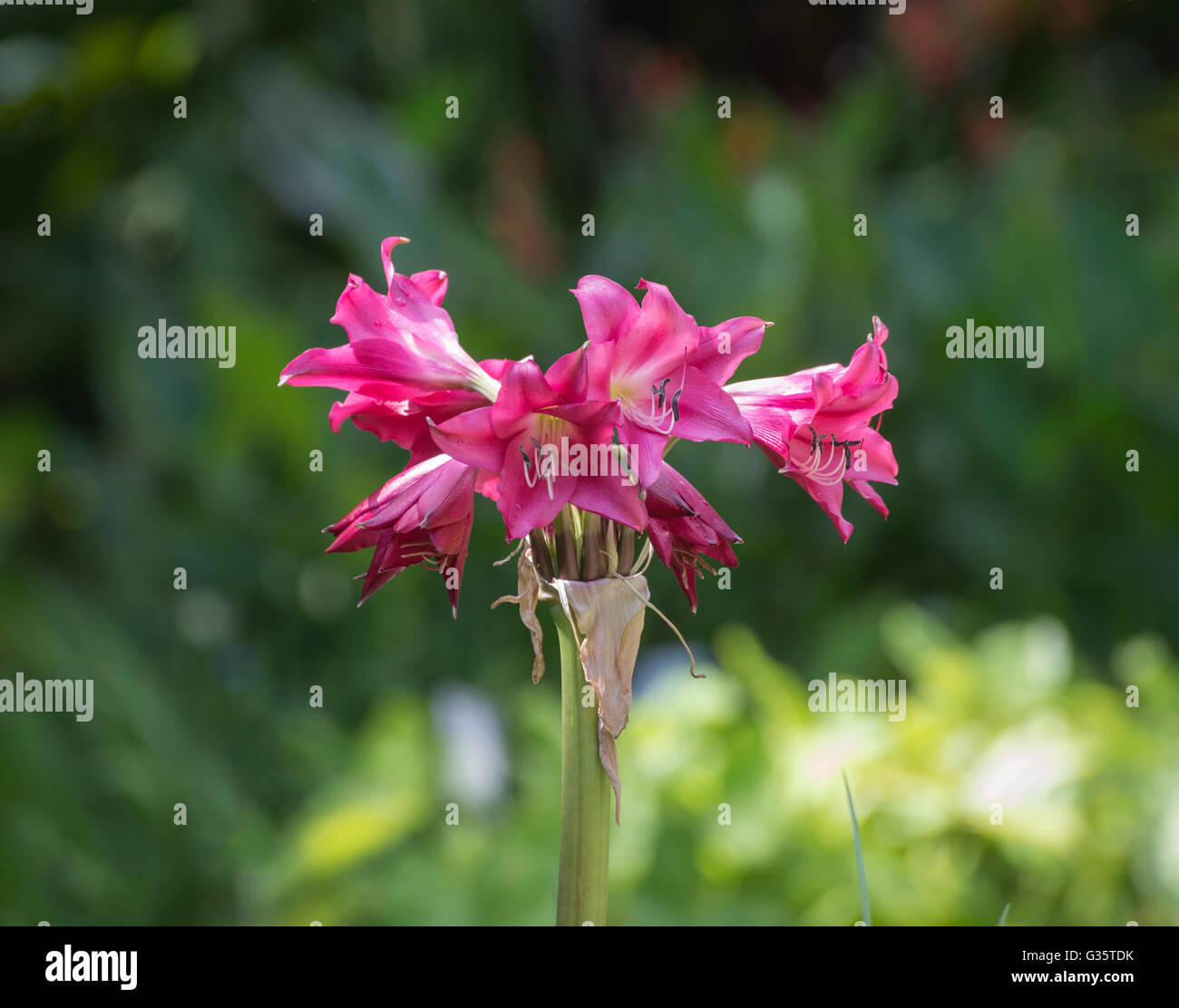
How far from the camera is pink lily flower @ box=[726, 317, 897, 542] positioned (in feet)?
1.16

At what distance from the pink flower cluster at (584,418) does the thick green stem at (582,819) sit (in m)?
0.05

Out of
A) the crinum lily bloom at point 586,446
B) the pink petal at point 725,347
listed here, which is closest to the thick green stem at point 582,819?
the crinum lily bloom at point 586,446

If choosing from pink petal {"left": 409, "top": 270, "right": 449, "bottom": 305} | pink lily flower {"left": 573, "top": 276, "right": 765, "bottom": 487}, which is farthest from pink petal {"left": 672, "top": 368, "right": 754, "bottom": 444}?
pink petal {"left": 409, "top": 270, "right": 449, "bottom": 305}

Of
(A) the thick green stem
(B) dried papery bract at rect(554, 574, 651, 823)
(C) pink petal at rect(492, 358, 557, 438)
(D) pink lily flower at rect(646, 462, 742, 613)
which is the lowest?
(A) the thick green stem

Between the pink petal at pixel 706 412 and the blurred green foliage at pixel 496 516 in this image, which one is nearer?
the pink petal at pixel 706 412

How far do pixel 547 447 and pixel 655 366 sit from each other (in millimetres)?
43

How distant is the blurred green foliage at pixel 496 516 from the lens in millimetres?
1177

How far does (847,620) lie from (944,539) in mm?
341

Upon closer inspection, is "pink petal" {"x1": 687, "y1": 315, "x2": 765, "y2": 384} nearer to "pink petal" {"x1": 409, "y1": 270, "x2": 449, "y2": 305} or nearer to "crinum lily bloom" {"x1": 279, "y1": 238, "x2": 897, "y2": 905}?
"crinum lily bloom" {"x1": 279, "y1": 238, "x2": 897, "y2": 905}

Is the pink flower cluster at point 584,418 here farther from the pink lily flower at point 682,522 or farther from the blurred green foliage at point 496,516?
the blurred green foliage at point 496,516

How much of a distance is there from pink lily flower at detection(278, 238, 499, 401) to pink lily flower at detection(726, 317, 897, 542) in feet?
0.29

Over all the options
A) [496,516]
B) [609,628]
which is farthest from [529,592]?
[496,516]

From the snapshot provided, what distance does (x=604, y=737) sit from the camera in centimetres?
33

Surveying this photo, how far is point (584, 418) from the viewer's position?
323 mm
